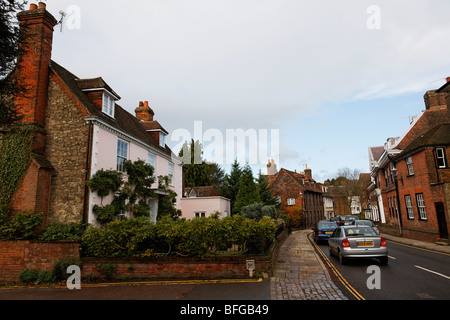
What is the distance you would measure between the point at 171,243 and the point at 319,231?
13.1 meters

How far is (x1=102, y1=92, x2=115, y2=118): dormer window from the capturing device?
1507cm

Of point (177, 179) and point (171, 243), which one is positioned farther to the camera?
point (177, 179)

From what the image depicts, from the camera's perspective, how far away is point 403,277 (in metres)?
8.67

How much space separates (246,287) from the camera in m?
8.28

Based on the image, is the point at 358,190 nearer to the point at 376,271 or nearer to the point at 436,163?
the point at 436,163

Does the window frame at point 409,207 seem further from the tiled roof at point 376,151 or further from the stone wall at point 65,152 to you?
the stone wall at point 65,152

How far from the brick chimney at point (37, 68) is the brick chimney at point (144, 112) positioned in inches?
395

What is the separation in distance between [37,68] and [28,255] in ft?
29.0

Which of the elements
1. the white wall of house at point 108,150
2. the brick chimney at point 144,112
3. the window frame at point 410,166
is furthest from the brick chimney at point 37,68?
the window frame at point 410,166

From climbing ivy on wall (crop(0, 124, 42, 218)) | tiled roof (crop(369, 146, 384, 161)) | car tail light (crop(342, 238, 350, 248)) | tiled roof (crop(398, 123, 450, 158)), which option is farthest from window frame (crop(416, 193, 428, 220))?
climbing ivy on wall (crop(0, 124, 42, 218))

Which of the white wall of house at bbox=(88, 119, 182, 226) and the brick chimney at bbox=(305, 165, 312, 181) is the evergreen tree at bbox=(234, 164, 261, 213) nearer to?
the white wall of house at bbox=(88, 119, 182, 226)

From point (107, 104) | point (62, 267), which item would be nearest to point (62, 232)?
point (62, 267)

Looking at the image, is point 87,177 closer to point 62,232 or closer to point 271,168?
point 62,232

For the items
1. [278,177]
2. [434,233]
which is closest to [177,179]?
[434,233]
